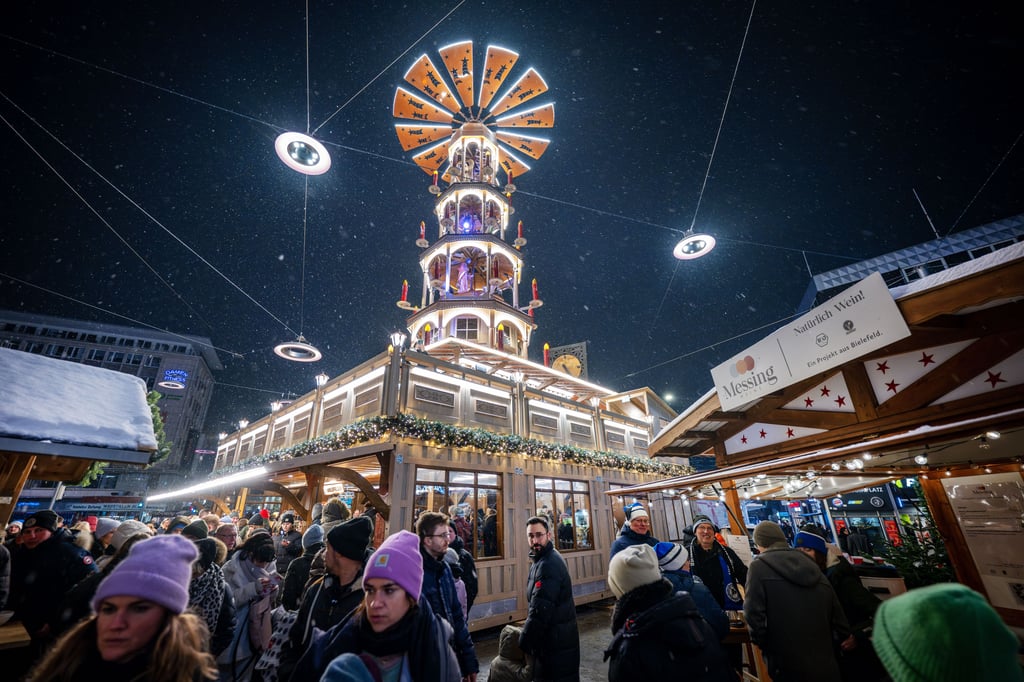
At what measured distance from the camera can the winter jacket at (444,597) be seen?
3667 mm

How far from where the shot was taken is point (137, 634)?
1916mm

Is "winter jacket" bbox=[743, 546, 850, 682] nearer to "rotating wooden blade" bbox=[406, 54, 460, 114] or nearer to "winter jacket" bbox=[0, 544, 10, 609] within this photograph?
"winter jacket" bbox=[0, 544, 10, 609]

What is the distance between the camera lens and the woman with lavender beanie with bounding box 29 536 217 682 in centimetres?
→ 181

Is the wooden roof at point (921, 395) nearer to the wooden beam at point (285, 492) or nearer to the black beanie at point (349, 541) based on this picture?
the black beanie at point (349, 541)

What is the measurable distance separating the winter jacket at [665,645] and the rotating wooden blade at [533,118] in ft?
94.9

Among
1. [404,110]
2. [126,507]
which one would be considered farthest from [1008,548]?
[126,507]

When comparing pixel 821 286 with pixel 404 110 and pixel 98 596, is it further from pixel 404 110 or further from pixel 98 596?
pixel 98 596

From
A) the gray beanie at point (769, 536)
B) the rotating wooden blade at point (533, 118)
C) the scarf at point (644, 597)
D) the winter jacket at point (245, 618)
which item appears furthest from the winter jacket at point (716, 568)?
the rotating wooden blade at point (533, 118)

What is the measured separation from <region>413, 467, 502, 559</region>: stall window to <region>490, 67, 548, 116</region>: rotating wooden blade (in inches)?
966

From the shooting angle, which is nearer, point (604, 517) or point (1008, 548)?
point (1008, 548)

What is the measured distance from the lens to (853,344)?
436 centimetres

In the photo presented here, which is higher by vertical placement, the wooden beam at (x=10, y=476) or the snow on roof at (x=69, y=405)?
the snow on roof at (x=69, y=405)

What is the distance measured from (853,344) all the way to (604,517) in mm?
10977

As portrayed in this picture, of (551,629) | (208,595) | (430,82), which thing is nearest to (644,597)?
(551,629)
